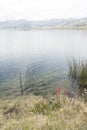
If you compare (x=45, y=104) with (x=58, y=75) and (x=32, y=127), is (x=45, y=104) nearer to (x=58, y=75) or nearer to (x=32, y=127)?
(x=32, y=127)

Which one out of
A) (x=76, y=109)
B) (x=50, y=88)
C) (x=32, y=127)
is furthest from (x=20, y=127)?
(x=50, y=88)

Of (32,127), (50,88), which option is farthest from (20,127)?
(50,88)

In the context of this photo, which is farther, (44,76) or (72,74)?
(44,76)

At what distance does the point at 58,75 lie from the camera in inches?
1066

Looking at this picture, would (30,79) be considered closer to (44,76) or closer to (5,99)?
(44,76)

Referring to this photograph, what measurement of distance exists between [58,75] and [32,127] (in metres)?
21.2

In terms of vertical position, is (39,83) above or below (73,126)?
below

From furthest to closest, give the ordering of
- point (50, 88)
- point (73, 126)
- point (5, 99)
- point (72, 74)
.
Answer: point (72, 74)
point (50, 88)
point (5, 99)
point (73, 126)

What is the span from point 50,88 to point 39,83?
7.55 ft

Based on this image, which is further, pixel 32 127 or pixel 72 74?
pixel 72 74

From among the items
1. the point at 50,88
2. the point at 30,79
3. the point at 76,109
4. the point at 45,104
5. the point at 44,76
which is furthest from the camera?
the point at 44,76

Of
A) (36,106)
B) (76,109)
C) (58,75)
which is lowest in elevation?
(58,75)

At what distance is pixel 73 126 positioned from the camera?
567cm

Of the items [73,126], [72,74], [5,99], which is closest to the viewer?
[73,126]
